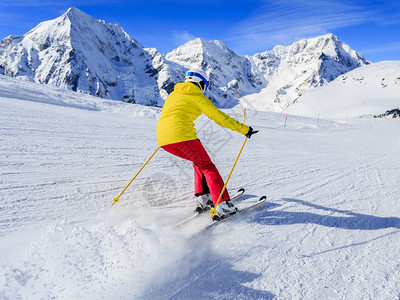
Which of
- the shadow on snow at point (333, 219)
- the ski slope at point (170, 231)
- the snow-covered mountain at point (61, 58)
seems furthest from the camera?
the snow-covered mountain at point (61, 58)

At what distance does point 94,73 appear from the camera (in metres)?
187

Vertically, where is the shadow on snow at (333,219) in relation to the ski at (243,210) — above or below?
below

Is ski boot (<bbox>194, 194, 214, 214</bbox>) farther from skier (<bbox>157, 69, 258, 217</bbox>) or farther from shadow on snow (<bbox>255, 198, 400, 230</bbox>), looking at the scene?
shadow on snow (<bbox>255, 198, 400, 230</bbox>)

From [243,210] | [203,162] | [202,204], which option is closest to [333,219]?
[243,210]

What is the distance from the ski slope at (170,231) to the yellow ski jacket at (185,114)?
102 centimetres

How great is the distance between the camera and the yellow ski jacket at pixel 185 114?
9.73ft

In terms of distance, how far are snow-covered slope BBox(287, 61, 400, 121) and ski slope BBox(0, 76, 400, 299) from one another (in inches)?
2198

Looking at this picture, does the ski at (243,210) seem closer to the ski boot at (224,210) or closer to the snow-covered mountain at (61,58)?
the ski boot at (224,210)

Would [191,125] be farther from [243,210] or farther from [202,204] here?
[243,210]

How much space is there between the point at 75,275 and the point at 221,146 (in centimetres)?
631

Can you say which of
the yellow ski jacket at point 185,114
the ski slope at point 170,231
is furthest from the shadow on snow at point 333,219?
the yellow ski jacket at point 185,114

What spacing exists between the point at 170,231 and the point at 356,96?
78.0 metres

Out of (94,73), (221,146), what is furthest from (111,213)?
(94,73)

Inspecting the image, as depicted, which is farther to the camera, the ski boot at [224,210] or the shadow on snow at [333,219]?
the shadow on snow at [333,219]
